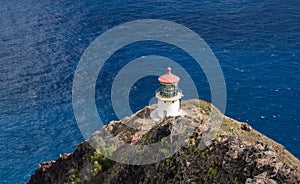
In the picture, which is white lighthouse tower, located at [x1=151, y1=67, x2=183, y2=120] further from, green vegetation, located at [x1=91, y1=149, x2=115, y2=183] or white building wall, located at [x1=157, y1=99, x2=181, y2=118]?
green vegetation, located at [x1=91, y1=149, x2=115, y2=183]

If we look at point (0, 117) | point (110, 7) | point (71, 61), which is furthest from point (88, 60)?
point (110, 7)

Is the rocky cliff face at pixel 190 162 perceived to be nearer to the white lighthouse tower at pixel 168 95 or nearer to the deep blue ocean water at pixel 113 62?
the white lighthouse tower at pixel 168 95

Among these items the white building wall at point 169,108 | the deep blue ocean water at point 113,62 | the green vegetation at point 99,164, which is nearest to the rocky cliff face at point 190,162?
the green vegetation at point 99,164

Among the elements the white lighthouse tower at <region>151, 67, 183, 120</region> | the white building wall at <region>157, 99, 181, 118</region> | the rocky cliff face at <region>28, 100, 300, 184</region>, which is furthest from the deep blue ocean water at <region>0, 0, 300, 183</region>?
the white lighthouse tower at <region>151, 67, 183, 120</region>

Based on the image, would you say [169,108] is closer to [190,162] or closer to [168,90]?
[168,90]

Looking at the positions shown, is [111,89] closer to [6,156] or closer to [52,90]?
[52,90]
